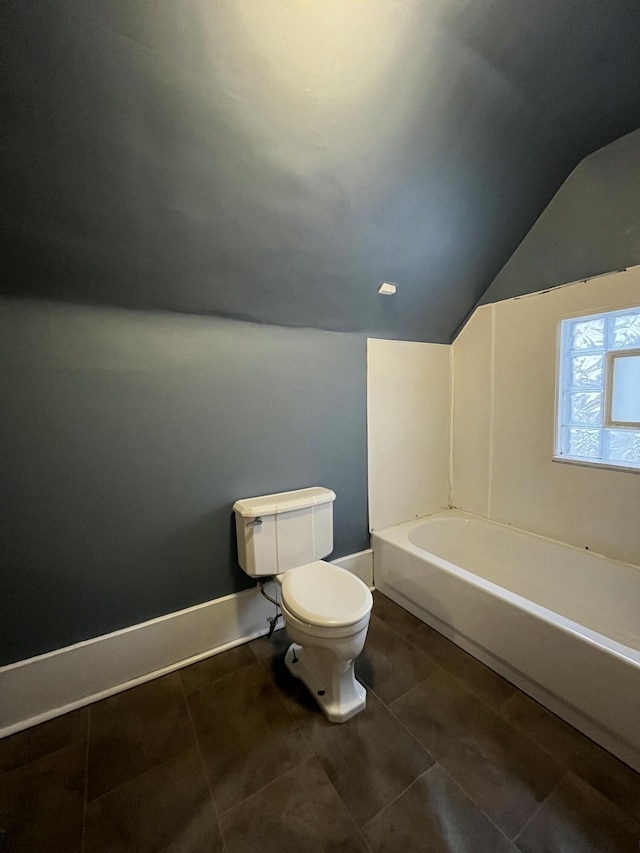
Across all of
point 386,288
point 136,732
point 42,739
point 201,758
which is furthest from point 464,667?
point 386,288

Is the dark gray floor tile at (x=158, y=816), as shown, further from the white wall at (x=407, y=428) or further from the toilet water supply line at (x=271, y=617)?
the white wall at (x=407, y=428)

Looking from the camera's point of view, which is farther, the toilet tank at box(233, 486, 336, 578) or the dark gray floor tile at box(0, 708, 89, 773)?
the toilet tank at box(233, 486, 336, 578)

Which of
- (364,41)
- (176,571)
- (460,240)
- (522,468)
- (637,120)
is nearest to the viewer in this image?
(364,41)

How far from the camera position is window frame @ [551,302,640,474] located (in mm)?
1673

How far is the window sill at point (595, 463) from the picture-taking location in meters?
1.65

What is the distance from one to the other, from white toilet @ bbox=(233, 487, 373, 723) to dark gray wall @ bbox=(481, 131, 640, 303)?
1726 mm

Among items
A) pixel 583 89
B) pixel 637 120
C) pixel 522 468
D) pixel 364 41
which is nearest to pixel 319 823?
pixel 522 468

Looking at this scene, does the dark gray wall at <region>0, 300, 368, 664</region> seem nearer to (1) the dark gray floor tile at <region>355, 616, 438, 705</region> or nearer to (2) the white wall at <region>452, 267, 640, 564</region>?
(1) the dark gray floor tile at <region>355, 616, 438, 705</region>

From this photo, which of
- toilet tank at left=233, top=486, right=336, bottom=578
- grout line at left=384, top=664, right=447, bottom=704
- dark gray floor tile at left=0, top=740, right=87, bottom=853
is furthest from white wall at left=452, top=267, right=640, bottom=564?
dark gray floor tile at left=0, top=740, right=87, bottom=853

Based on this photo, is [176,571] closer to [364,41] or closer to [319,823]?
[319,823]

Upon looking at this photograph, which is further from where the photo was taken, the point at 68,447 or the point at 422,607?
the point at 422,607

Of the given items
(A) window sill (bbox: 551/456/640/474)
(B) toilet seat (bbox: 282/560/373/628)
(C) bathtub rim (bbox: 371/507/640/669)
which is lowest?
(C) bathtub rim (bbox: 371/507/640/669)

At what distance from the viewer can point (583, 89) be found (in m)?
1.31

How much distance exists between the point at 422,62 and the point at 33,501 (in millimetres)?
2044
